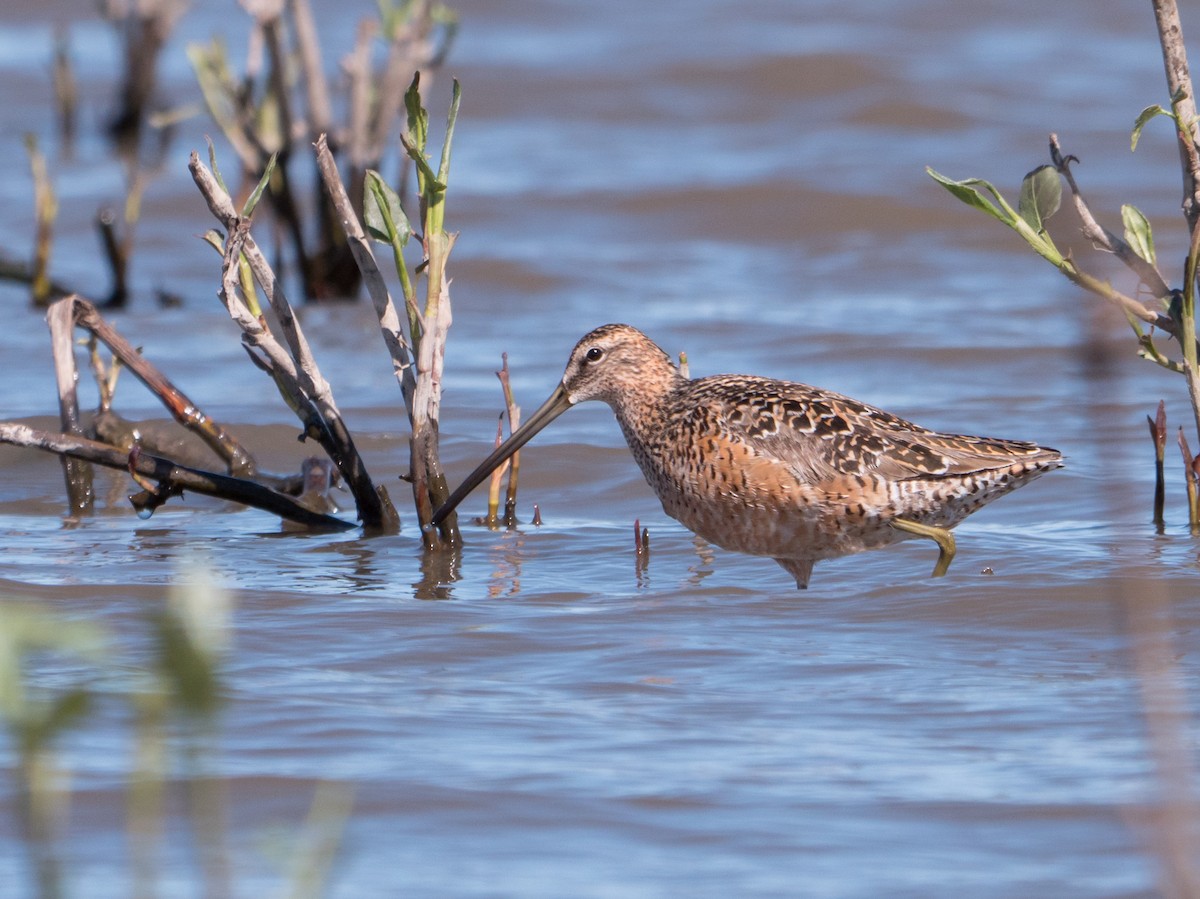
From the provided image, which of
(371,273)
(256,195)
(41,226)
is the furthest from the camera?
(41,226)

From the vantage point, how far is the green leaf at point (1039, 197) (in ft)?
12.5

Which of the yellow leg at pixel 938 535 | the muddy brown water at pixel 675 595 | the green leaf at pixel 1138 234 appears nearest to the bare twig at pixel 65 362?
the muddy brown water at pixel 675 595

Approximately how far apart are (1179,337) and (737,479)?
1.03 metres

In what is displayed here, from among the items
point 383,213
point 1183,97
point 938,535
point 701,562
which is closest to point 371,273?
A: point 383,213

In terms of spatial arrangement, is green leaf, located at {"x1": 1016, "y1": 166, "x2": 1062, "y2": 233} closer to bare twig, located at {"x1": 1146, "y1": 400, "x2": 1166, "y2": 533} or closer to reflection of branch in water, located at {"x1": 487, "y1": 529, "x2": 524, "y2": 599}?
bare twig, located at {"x1": 1146, "y1": 400, "x2": 1166, "y2": 533}

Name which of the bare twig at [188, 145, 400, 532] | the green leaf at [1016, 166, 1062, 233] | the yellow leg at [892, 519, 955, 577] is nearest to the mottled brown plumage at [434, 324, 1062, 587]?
the yellow leg at [892, 519, 955, 577]

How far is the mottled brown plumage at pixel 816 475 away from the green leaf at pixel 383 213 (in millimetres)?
670

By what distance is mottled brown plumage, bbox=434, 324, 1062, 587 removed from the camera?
4.22 m

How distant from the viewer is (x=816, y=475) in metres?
4.25

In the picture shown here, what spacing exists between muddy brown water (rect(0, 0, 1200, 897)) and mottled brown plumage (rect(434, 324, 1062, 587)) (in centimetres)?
14

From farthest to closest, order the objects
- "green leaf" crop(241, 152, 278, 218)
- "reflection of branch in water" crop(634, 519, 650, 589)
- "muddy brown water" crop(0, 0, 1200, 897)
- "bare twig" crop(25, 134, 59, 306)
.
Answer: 1. "bare twig" crop(25, 134, 59, 306)
2. "reflection of branch in water" crop(634, 519, 650, 589)
3. "green leaf" crop(241, 152, 278, 218)
4. "muddy brown water" crop(0, 0, 1200, 897)

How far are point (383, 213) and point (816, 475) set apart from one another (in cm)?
116

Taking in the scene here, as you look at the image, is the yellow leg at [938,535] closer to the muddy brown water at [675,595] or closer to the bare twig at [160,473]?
the muddy brown water at [675,595]

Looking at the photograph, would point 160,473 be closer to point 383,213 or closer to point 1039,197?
point 383,213
